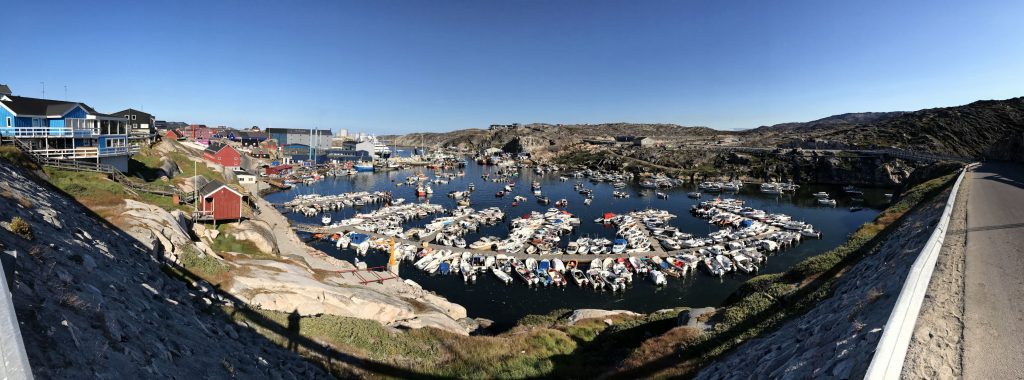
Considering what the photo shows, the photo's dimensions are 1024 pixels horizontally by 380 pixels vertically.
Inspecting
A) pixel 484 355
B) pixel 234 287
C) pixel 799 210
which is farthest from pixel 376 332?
pixel 799 210

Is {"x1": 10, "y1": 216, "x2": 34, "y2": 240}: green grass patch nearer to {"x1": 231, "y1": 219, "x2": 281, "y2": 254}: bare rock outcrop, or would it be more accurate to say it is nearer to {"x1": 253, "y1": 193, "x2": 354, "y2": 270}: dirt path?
{"x1": 231, "y1": 219, "x2": 281, "y2": 254}: bare rock outcrop

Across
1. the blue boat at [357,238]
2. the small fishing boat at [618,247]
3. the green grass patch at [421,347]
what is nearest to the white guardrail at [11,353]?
the green grass patch at [421,347]

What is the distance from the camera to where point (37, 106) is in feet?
100

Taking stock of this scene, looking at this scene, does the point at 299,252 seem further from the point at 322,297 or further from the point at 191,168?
the point at 191,168

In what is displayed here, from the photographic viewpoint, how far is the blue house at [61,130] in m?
28.1

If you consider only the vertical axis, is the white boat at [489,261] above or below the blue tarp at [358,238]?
below

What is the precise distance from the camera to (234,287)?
63.3ft

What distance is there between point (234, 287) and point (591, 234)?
43.1 metres

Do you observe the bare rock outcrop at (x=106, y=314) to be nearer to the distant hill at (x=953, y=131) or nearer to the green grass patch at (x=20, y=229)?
the green grass patch at (x=20, y=229)

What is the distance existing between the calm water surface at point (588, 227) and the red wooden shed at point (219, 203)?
13.4m

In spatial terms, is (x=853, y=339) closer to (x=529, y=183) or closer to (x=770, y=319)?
(x=770, y=319)

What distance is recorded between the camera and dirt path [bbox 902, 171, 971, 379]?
645cm

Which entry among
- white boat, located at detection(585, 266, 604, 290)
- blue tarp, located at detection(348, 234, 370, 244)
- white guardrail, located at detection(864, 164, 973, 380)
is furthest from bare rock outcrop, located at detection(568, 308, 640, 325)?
blue tarp, located at detection(348, 234, 370, 244)

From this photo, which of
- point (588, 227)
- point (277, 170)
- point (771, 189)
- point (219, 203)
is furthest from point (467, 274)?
point (771, 189)
